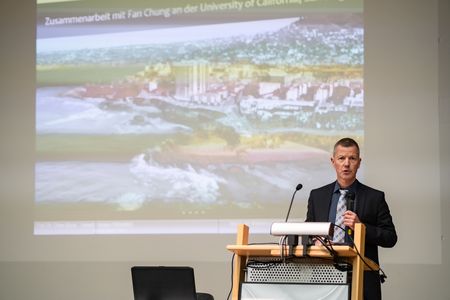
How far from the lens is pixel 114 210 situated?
5.77 m

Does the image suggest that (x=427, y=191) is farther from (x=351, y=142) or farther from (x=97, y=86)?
(x=97, y=86)

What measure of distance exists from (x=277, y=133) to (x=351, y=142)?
1.77m

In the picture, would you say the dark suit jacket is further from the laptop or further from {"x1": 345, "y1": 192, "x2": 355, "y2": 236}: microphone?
the laptop

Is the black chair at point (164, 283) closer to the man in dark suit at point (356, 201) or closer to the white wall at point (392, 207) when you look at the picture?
the man in dark suit at point (356, 201)

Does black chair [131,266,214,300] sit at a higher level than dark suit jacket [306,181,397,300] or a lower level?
lower

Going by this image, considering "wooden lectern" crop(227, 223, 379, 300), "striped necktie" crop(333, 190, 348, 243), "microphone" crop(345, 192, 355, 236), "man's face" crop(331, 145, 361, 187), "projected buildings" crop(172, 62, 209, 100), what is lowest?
"wooden lectern" crop(227, 223, 379, 300)

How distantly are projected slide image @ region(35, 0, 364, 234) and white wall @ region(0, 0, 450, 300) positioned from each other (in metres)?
0.17

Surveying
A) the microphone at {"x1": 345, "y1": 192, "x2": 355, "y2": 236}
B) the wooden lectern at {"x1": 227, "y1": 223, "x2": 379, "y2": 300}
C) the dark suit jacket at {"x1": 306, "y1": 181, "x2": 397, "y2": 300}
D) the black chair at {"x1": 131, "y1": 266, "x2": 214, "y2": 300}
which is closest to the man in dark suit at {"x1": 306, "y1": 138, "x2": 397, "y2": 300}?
the dark suit jacket at {"x1": 306, "y1": 181, "x2": 397, "y2": 300}

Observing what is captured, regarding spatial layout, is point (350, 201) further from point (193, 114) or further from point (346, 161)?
point (193, 114)

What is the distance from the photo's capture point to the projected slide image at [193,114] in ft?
18.2

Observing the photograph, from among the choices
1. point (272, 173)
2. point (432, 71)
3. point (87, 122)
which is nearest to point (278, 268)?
point (272, 173)

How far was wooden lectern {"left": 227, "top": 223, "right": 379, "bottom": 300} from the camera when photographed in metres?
3.02

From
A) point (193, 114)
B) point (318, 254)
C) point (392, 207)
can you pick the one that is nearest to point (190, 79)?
point (193, 114)

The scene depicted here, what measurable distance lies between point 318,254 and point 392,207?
2.47m
